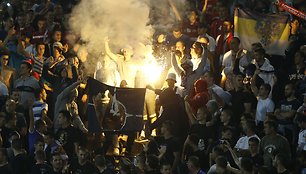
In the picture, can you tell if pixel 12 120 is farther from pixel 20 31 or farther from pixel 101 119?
pixel 20 31

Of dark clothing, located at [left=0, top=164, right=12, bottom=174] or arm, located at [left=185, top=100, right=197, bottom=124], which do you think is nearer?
dark clothing, located at [left=0, top=164, right=12, bottom=174]

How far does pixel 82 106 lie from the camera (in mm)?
16812

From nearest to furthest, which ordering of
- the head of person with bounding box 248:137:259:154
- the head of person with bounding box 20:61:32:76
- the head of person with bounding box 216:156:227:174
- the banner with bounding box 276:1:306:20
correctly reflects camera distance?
the head of person with bounding box 216:156:227:174, the head of person with bounding box 248:137:259:154, the banner with bounding box 276:1:306:20, the head of person with bounding box 20:61:32:76

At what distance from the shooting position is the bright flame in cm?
1722

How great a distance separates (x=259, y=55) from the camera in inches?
610

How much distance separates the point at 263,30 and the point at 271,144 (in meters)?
4.70

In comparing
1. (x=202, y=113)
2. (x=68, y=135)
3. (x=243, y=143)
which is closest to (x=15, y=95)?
(x=68, y=135)

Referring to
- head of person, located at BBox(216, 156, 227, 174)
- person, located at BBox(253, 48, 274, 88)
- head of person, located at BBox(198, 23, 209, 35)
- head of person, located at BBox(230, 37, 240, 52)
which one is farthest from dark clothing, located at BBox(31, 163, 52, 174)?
head of person, located at BBox(198, 23, 209, 35)

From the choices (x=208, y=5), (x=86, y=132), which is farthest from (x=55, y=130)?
(x=208, y=5)

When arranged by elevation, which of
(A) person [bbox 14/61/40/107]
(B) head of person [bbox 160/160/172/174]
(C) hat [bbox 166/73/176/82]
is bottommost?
(B) head of person [bbox 160/160/172/174]

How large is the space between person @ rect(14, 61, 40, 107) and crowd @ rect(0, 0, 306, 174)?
0.02 m

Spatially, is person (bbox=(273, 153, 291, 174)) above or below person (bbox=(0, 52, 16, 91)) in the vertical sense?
below

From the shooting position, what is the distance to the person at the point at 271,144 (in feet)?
43.2

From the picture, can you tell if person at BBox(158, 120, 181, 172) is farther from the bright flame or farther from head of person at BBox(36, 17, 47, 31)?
head of person at BBox(36, 17, 47, 31)
